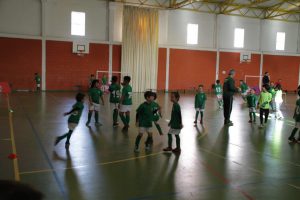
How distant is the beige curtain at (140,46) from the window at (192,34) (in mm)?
3413

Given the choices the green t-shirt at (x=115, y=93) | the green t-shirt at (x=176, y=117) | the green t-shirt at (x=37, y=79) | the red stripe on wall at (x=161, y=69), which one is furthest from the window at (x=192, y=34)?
the green t-shirt at (x=176, y=117)

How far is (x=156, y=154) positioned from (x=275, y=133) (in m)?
5.25

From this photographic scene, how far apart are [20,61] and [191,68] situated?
1564cm

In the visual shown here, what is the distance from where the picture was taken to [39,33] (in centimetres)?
2686

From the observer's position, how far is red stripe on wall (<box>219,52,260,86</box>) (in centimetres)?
3375

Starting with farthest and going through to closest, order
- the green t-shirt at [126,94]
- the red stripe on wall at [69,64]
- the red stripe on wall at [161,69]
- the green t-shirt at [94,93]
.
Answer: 1. the red stripe on wall at [161,69]
2. the red stripe on wall at [69,64]
3. the green t-shirt at [94,93]
4. the green t-shirt at [126,94]

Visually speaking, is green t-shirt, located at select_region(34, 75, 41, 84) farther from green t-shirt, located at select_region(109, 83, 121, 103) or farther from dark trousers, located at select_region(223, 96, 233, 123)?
dark trousers, located at select_region(223, 96, 233, 123)

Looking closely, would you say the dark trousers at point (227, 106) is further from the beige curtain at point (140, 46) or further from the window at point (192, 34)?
the window at point (192, 34)

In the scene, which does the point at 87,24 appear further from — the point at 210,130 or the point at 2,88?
the point at 210,130

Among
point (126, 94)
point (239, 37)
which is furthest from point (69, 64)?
point (126, 94)

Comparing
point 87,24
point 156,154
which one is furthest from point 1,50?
point 156,154

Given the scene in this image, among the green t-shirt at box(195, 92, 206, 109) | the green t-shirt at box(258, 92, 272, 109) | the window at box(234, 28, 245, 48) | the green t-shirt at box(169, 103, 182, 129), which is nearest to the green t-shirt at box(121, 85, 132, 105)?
the green t-shirt at box(169, 103, 182, 129)

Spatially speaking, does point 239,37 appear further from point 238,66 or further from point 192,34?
point 192,34

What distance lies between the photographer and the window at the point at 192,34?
104 feet
